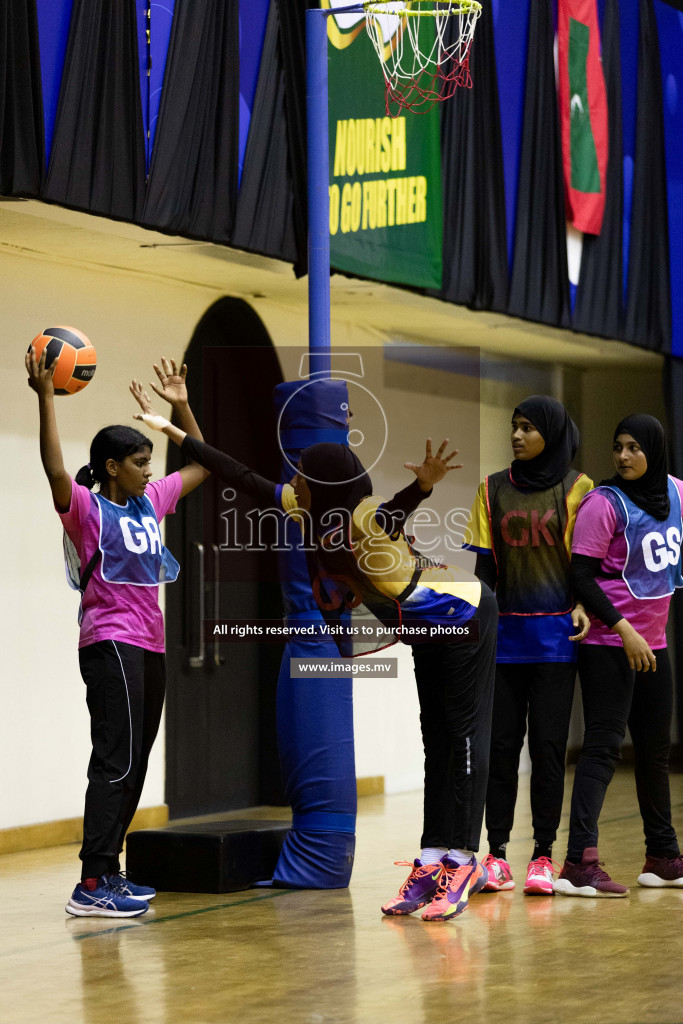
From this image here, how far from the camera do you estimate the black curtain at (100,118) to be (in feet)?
22.1

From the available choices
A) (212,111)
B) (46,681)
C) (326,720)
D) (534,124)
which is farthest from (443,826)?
(534,124)

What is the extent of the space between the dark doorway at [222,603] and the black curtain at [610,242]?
2619 mm

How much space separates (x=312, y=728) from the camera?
650cm

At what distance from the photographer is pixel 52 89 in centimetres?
674

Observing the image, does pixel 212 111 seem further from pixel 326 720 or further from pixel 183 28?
pixel 326 720

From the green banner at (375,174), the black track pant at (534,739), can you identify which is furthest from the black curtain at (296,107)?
the black track pant at (534,739)

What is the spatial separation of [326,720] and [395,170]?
411 centimetres

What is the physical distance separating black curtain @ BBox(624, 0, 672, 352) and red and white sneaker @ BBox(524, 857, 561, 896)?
20.2 ft

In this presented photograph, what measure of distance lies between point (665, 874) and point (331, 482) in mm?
2210

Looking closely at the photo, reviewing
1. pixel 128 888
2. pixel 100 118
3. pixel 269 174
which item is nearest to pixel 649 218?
pixel 269 174

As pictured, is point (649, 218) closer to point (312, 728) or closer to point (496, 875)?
point (312, 728)

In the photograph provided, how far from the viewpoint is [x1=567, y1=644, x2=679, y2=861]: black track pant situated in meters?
6.07

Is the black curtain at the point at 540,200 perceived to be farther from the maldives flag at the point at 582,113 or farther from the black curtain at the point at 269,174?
the black curtain at the point at 269,174

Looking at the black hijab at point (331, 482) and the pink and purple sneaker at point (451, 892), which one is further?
the black hijab at point (331, 482)
